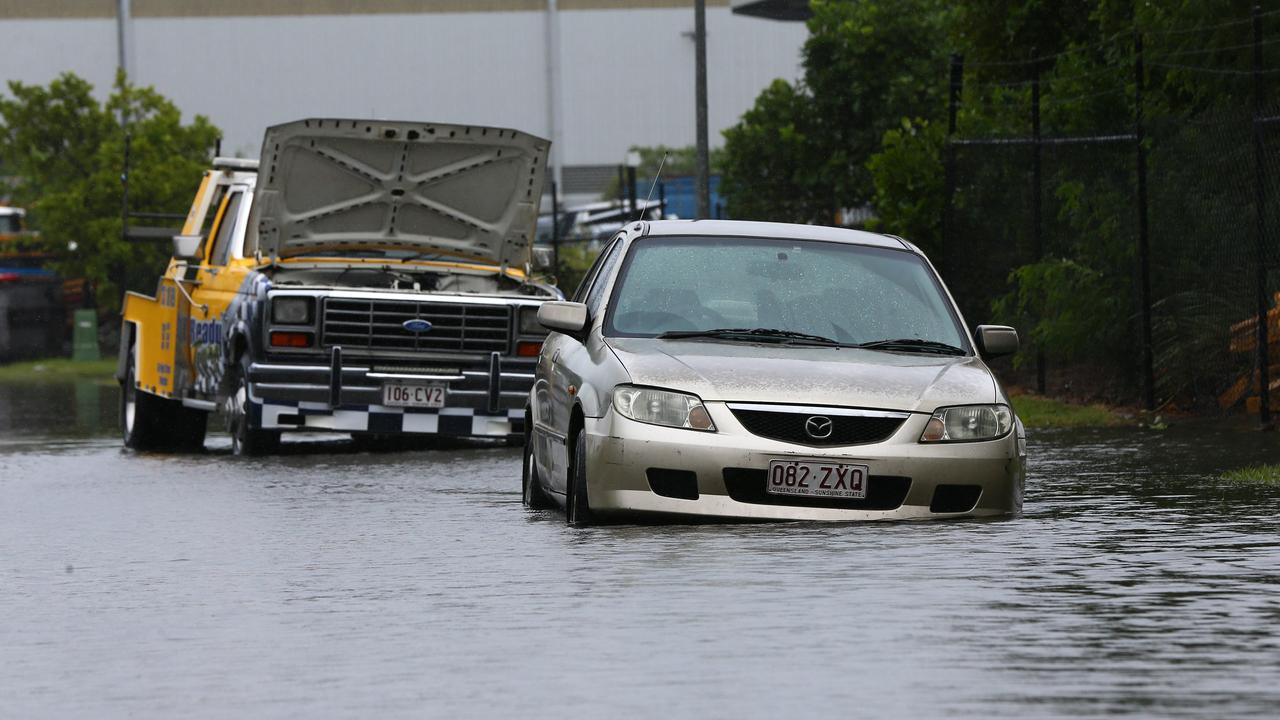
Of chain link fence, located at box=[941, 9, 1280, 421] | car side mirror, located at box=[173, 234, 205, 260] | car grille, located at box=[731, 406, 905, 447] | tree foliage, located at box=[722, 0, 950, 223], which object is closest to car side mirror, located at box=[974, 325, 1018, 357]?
car grille, located at box=[731, 406, 905, 447]

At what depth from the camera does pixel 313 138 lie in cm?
1727

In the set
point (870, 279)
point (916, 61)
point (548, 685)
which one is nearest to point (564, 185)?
point (916, 61)

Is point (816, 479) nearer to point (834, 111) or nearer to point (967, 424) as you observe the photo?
point (967, 424)

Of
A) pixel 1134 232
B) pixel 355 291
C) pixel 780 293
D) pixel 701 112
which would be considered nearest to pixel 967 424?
pixel 780 293

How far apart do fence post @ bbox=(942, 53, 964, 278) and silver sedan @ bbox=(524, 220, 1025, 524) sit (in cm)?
1098

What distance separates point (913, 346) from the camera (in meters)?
10.7

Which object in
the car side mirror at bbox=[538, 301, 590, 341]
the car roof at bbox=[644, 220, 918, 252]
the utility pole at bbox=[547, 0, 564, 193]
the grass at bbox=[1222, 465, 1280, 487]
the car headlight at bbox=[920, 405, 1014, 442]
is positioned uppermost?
the utility pole at bbox=[547, 0, 564, 193]

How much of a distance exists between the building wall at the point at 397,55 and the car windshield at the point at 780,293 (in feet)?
187

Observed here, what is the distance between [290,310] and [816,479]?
7509 millimetres

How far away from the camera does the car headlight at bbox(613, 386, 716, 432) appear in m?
9.70

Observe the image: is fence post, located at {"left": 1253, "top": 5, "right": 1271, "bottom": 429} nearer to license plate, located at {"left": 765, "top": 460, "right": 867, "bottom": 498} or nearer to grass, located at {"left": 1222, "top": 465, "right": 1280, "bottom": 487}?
grass, located at {"left": 1222, "top": 465, "right": 1280, "bottom": 487}

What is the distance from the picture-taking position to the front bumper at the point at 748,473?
9.62m

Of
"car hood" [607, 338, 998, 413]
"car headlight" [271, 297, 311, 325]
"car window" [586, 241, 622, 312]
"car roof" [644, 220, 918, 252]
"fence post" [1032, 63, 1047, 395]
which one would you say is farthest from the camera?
"fence post" [1032, 63, 1047, 395]

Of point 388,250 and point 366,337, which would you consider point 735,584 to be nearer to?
point 366,337
